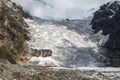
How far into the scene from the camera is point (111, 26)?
540 feet

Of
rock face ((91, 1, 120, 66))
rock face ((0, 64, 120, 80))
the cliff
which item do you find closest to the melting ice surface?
rock face ((91, 1, 120, 66))

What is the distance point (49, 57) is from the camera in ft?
433

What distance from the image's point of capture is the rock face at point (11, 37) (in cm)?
11760

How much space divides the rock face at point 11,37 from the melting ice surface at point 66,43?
4034 millimetres

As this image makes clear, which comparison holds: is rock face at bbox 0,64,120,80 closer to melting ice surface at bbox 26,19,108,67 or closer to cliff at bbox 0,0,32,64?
cliff at bbox 0,0,32,64

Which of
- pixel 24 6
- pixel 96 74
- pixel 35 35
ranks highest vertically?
pixel 24 6

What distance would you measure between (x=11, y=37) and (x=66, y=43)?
21875 millimetres

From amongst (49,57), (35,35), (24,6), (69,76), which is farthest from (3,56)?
(24,6)

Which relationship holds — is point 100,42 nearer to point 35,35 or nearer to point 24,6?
point 35,35

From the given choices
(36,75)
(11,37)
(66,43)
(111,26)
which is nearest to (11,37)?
(11,37)

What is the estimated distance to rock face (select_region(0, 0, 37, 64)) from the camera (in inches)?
4630

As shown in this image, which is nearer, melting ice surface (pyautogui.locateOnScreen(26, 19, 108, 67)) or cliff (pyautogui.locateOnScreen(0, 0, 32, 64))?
cliff (pyautogui.locateOnScreen(0, 0, 32, 64))

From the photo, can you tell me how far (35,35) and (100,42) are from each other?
24.4 m

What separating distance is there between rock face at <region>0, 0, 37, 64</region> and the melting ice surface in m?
4.03
